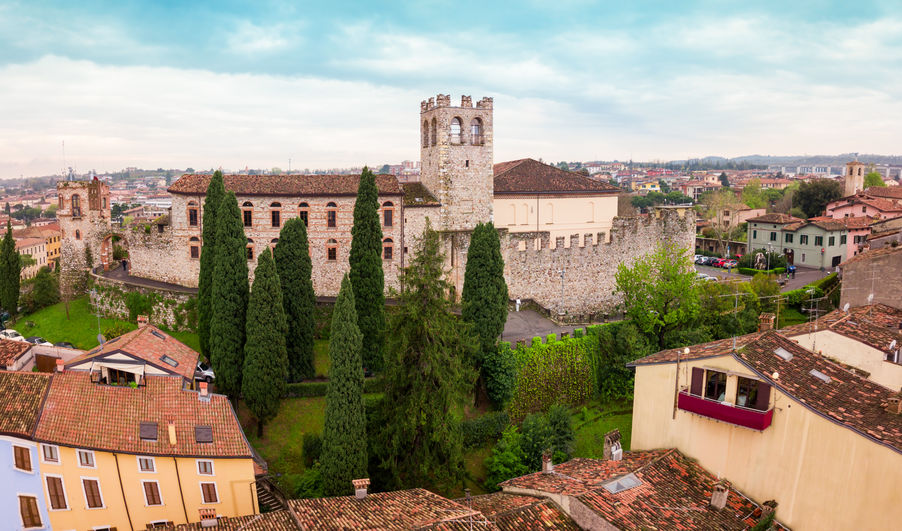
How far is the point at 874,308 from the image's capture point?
28719mm

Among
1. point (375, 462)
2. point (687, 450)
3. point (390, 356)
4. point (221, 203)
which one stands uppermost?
point (221, 203)

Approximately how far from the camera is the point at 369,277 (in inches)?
1150

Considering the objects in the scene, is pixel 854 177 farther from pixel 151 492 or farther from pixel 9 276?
pixel 9 276

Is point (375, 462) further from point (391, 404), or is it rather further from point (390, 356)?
point (390, 356)

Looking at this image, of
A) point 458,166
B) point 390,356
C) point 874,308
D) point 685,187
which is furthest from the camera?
point 685,187

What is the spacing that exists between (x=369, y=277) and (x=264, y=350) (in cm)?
565

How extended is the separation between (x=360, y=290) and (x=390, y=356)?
6.32 metres

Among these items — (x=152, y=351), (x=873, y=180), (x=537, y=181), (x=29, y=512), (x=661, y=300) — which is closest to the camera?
(x=29, y=512)

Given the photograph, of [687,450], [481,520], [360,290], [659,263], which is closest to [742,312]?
[659,263]

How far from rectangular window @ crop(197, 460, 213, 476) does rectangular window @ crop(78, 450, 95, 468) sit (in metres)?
2.85

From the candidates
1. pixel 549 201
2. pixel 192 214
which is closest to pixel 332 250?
pixel 192 214

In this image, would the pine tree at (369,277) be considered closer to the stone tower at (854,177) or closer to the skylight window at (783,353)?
the skylight window at (783,353)

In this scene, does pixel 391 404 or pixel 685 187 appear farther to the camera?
pixel 685 187

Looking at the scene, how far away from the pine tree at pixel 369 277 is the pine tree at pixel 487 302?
3.79 metres
